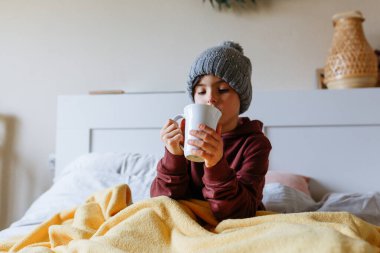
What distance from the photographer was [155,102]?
71.2 inches

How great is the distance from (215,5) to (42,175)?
1165 mm

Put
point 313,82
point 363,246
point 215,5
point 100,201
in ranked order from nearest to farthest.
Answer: point 363,246
point 100,201
point 313,82
point 215,5

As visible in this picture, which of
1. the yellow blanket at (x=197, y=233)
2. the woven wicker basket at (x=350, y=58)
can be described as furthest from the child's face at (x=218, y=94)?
the woven wicker basket at (x=350, y=58)

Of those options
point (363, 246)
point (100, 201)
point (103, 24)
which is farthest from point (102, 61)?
point (363, 246)

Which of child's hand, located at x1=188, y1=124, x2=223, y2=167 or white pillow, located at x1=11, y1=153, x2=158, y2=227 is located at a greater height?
child's hand, located at x1=188, y1=124, x2=223, y2=167

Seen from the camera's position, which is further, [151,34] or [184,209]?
[151,34]

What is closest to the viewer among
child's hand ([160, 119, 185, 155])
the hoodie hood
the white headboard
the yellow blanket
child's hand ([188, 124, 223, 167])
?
the yellow blanket

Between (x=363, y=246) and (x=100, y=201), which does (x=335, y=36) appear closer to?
(x=100, y=201)

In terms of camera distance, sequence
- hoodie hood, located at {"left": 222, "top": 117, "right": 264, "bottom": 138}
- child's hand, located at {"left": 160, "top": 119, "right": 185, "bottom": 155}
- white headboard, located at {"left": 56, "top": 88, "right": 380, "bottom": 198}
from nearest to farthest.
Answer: child's hand, located at {"left": 160, "top": 119, "right": 185, "bottom": 155}
hoodie hood, located at {"left": 222, "top": 117, "right": 264, "bottom": 138}
white headboard, located at {"left": 56, "top": 88, "right": 380, "bottom": 198}

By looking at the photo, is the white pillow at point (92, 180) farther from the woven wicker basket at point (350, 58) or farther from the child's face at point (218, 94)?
the woven wicker basket at point (350, 58)

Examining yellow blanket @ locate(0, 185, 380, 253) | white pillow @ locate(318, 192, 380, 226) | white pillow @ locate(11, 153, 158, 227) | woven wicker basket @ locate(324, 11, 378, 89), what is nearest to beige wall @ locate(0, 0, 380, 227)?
woven wicker basket @ locate(324, 11, 378, 89)

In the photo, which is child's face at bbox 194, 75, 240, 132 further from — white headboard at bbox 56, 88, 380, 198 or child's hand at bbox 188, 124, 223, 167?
white headboard at bbox 56, 88, 380, 198

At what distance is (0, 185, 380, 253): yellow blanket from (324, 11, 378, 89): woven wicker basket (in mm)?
1017

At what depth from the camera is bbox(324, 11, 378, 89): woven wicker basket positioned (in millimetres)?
1679
